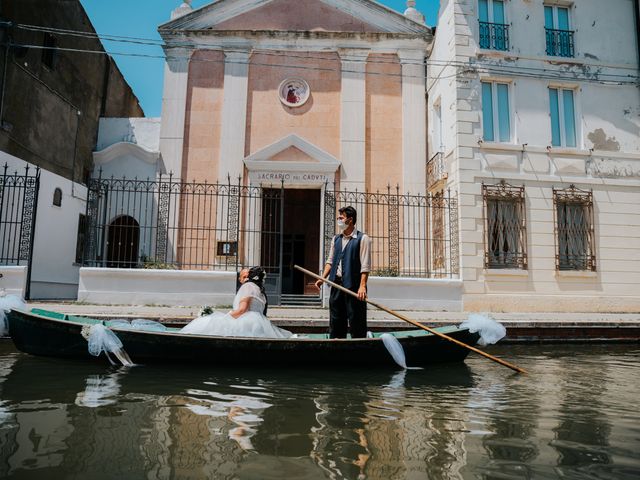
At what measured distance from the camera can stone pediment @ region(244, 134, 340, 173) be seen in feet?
47.4

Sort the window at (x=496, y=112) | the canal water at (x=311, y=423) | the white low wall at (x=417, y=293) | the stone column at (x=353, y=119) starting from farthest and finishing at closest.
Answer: the stone column at (x=353, y=119), the window at (x=496, y=112), the white low wall at (x=417, y=293), the canal water at (x=311, y=423)

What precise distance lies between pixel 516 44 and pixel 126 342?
1293 centimetres

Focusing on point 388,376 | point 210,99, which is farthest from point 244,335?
point 210,99

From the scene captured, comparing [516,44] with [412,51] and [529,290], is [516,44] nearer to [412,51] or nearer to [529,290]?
[412,51]

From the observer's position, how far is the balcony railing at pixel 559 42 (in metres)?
13.6

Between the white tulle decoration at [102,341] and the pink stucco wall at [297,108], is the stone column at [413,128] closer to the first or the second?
the pink stucco wall at [297,108]

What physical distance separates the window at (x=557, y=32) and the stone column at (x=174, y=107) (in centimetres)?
1082

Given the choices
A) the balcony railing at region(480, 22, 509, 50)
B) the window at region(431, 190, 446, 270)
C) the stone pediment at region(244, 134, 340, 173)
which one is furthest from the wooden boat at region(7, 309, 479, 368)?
the balcony railing at region(480, 22, 509, 50)

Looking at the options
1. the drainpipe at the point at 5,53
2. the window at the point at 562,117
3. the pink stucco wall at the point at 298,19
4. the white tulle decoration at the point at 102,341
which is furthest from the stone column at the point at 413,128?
the drainpipe at the point at 5,53

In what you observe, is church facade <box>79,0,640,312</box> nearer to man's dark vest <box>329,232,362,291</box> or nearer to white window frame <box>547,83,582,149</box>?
white window frame <box>547,83,582,149</box>

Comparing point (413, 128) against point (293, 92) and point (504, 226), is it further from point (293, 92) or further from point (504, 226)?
point (504, 226)

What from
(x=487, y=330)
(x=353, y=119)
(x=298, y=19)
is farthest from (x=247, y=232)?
(x=487, y=330)

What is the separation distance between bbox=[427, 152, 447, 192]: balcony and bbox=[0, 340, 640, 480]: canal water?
28.4 feet

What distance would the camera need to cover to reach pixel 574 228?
42.4 ft
